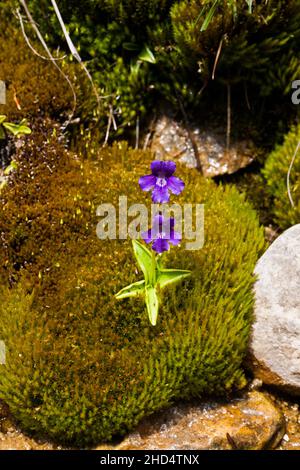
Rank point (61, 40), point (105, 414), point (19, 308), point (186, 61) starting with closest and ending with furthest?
1. point (105, 414)
2. point (19, 308)
3. point (186, 61)
4. point (61, 40)

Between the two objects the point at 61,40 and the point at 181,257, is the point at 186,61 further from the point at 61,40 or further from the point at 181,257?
the point at 181,257

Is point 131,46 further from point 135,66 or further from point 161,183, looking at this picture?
point 161,183

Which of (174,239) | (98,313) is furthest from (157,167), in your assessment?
(98,313)

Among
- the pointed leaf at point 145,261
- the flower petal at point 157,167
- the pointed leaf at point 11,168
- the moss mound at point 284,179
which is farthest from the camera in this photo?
the moss mound at point 284,179

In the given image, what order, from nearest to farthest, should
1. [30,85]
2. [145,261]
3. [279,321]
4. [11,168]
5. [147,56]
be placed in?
[145,261], [279,321], [11,168], [30,85], [147,56]

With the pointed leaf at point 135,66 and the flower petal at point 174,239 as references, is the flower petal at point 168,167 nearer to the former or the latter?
the flower petal at point 174,239

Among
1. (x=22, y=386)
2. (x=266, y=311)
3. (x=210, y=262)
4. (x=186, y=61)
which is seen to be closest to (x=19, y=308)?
(x=22, y=386)

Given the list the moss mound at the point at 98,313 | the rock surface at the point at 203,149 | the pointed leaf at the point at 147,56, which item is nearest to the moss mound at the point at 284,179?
the rock surface at the point at 203,149
